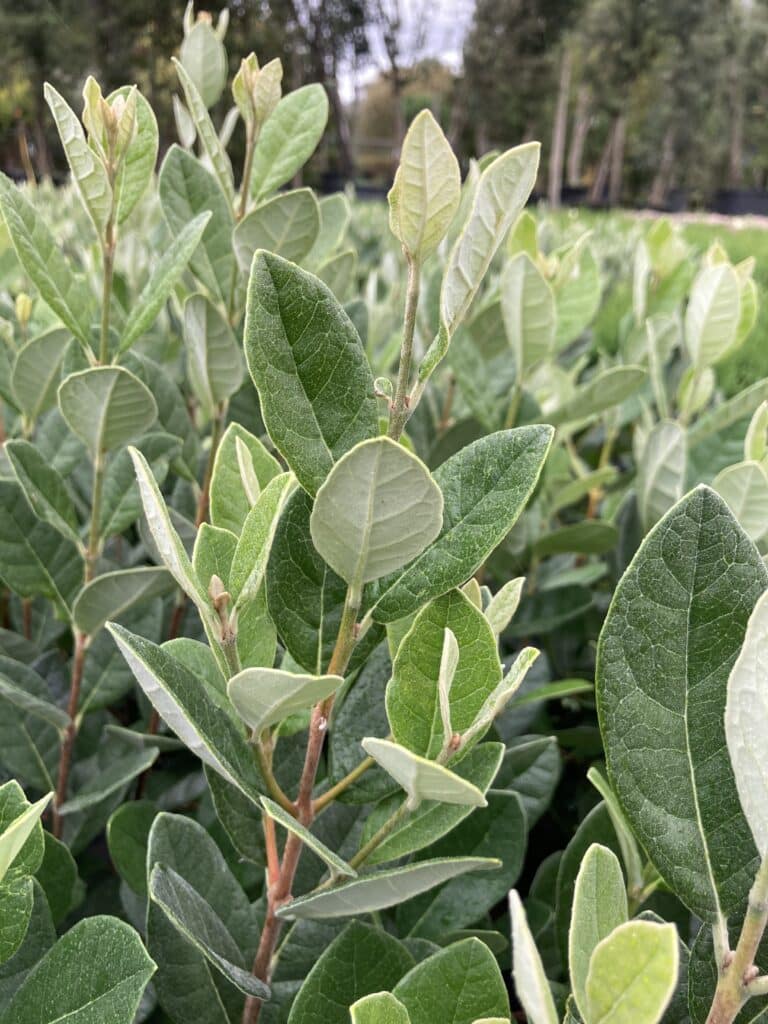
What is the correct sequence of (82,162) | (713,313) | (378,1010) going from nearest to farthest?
(378,1010) → (82,162) → (713,313)

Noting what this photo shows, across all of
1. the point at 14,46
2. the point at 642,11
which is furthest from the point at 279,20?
the point at 642,11

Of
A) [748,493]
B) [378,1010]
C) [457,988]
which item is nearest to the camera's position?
[378,1010]

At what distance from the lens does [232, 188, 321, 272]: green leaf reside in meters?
1.06

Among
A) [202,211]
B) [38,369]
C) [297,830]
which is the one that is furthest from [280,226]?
[297,830]

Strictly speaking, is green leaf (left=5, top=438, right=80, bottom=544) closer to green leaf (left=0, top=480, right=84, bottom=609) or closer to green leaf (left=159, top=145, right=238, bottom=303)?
green leaf (left=0, top=480, right=84, bottom=609)

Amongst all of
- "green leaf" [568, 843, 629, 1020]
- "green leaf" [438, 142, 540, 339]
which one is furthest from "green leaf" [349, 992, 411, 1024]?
"green leaf" [438, 142, 540, 339]

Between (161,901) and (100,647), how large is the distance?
56cm

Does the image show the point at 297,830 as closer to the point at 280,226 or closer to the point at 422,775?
the point at 422,775

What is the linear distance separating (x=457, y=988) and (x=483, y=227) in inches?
19.7

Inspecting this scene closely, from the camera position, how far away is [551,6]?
3306 cm

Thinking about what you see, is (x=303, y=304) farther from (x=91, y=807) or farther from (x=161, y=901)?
(x=91, y=807)

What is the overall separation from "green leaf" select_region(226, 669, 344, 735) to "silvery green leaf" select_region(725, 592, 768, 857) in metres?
0.21

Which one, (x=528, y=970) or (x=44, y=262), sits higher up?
(x=44, y=262)

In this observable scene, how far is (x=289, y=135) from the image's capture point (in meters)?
1.18
